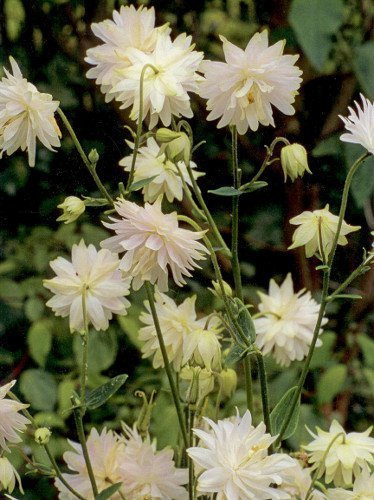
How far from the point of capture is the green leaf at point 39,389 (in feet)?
4.95

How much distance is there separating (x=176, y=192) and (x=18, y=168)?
3.00ft

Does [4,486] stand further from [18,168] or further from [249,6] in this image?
[249,6]

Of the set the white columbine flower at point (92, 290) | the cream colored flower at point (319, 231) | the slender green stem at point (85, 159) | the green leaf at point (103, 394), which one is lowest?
the green leaf at point (103, 394)

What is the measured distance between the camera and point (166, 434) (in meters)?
1.31

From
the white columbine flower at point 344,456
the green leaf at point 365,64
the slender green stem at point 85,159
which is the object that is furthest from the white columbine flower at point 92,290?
the green leaf at point 365,64

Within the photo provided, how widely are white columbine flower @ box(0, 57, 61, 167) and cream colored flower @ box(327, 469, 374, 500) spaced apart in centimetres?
40

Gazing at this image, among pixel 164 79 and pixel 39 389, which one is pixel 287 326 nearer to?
pixel 164 79

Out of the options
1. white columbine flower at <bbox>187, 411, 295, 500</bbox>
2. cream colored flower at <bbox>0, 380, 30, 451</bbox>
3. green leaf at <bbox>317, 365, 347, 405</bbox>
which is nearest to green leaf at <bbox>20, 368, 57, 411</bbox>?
green leaf at <bbox>317, 365, 347, 405</bbox>

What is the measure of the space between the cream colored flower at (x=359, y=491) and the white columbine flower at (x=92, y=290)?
0.26 metres

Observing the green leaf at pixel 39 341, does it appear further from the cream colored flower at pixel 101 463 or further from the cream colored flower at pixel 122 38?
the cream colored flower at pixel 122 38

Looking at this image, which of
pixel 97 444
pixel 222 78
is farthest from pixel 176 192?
pixel 97 444

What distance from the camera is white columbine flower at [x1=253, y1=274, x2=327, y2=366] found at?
3.27 ft

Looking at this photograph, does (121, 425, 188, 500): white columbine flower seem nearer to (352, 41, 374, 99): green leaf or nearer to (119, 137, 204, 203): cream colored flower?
(119, 137, 204, 203): cream colored flower

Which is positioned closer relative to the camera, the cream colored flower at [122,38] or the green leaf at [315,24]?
the cream colored flower at [122,38]
